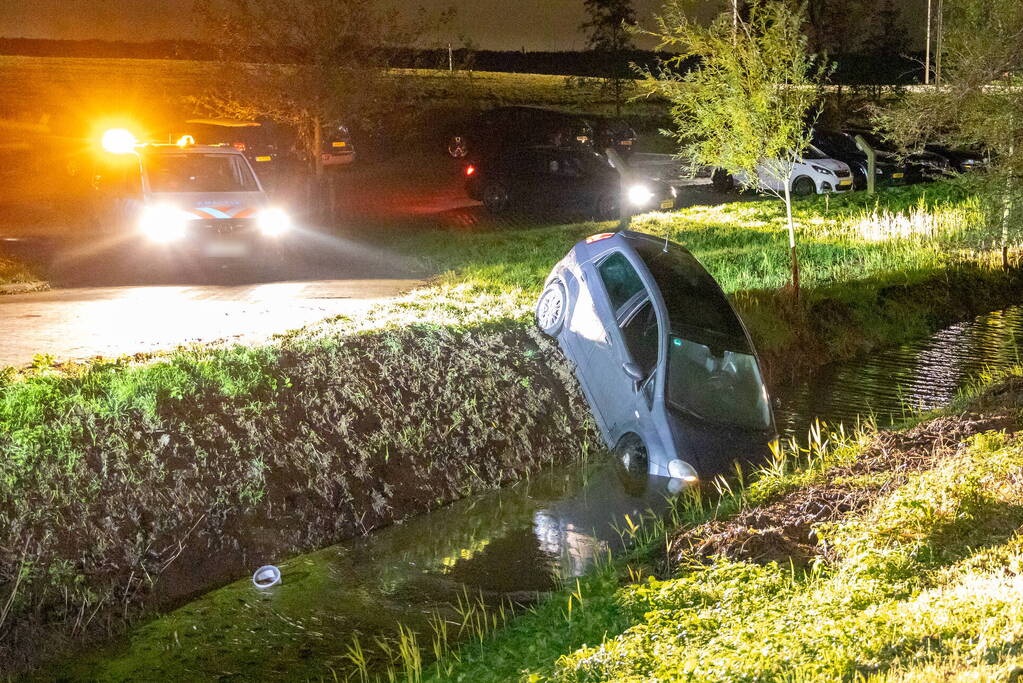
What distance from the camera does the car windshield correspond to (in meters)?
9.80

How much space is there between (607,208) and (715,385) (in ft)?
48.4

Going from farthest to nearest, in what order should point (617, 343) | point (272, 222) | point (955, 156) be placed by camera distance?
1. point (955, 156)
2. point (272, 222)
3. point (617, 343)

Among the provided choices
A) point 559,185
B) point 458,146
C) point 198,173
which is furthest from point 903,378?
point 458,146

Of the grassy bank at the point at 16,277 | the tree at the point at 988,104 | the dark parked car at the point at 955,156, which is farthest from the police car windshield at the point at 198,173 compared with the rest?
the dark parked car at the point at 955,156

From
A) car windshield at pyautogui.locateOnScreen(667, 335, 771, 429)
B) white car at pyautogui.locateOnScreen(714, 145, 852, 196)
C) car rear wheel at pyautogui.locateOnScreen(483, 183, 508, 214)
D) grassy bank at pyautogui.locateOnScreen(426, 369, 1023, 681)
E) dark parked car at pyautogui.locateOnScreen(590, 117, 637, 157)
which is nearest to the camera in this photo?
grassy bank at pyautogui.locateOnScreen(426, 369, 1023, 681)

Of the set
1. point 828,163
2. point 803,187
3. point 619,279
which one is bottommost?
point 619,279

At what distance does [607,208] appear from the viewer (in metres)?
24.4

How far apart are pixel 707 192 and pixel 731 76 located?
14740mm

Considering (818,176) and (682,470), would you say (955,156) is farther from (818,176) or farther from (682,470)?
(682,470)

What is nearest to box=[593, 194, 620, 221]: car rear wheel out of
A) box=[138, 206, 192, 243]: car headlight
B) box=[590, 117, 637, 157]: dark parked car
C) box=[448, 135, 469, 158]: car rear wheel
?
box=[448, 135, 469, 158]: car rear wheel

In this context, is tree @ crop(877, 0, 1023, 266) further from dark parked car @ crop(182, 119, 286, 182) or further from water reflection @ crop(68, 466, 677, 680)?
dark parked car @ crop(182, 119, 286, 182)

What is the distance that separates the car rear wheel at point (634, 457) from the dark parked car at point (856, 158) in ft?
63.4

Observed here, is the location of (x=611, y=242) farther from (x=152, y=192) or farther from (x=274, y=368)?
(x=152, y=192)

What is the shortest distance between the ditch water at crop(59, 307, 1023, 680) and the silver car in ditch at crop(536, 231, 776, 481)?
51 cm
